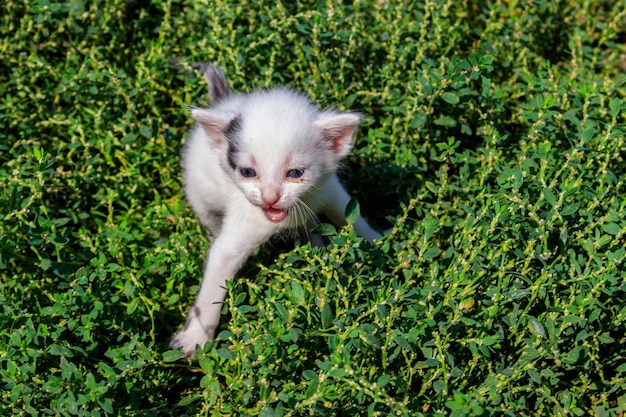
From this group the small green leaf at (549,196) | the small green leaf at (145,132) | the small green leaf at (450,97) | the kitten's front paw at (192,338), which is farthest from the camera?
the small green leaf at (145,132)

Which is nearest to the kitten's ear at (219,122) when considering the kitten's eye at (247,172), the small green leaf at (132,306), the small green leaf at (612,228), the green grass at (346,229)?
the kitten's eye at (247,172)

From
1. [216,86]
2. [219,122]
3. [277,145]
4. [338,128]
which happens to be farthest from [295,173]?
[216,86]

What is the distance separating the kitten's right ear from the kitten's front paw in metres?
1.26

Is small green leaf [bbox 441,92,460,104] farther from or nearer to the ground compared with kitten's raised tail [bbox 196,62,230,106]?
farther from the ground

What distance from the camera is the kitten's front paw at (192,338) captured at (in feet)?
12.2

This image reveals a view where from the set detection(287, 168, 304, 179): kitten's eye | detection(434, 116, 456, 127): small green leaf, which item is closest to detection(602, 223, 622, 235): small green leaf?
detection(434, 116, 456, 127): small green leaf

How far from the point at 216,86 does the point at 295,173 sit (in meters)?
0.97

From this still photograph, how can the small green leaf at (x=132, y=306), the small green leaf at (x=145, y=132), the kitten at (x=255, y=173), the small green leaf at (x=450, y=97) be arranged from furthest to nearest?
the small green leaf at (x=145, y=132) → the small green leaf at (x=450, y=97) → the kitten at (x=255, y=173) → the small green leaf at (x=132, y=306)

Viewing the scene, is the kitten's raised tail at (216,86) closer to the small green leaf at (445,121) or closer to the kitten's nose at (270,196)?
the kitten's nose at (270,196)

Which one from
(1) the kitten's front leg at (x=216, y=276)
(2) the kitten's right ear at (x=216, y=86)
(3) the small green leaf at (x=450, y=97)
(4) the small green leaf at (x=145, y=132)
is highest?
(3) the small green leaf at (x=450, y=97)

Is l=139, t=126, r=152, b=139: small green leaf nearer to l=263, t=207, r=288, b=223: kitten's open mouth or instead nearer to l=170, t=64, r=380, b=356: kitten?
l=170, t=64, r=380, b=356: kitten

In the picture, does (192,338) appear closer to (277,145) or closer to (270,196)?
(270,196)

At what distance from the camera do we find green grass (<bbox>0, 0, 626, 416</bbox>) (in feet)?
10.0

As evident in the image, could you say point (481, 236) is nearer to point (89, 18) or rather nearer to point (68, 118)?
point (68, 118)
